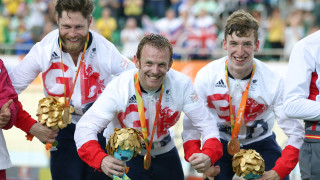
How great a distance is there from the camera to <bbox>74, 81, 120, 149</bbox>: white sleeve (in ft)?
16.8

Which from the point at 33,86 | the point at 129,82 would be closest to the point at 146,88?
the point at 129,82

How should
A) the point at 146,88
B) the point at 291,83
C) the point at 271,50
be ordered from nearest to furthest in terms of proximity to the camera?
the point at 291,83
the point at 146,88
the point at 271,50

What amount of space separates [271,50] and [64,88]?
8.42 meters

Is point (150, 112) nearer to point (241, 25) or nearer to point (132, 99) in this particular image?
point (132, 99)

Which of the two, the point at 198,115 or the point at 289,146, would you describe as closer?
the point at 198,115

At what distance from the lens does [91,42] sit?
6.11 m

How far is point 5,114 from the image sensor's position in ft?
17.3

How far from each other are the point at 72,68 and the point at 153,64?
4.03 feet

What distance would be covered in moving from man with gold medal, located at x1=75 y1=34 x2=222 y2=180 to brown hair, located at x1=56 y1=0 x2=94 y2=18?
2.77 ft

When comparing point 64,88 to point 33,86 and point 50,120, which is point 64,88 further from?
point 33,86

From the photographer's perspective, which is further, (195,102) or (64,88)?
(64,88)

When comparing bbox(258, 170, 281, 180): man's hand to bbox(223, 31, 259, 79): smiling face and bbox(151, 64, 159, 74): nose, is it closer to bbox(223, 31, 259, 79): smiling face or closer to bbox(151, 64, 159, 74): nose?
bbox(223, 31, 259, 79): smiling face

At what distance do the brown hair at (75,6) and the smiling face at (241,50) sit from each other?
133 cm

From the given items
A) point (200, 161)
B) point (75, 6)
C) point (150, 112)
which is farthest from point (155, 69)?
point (75, 6)
